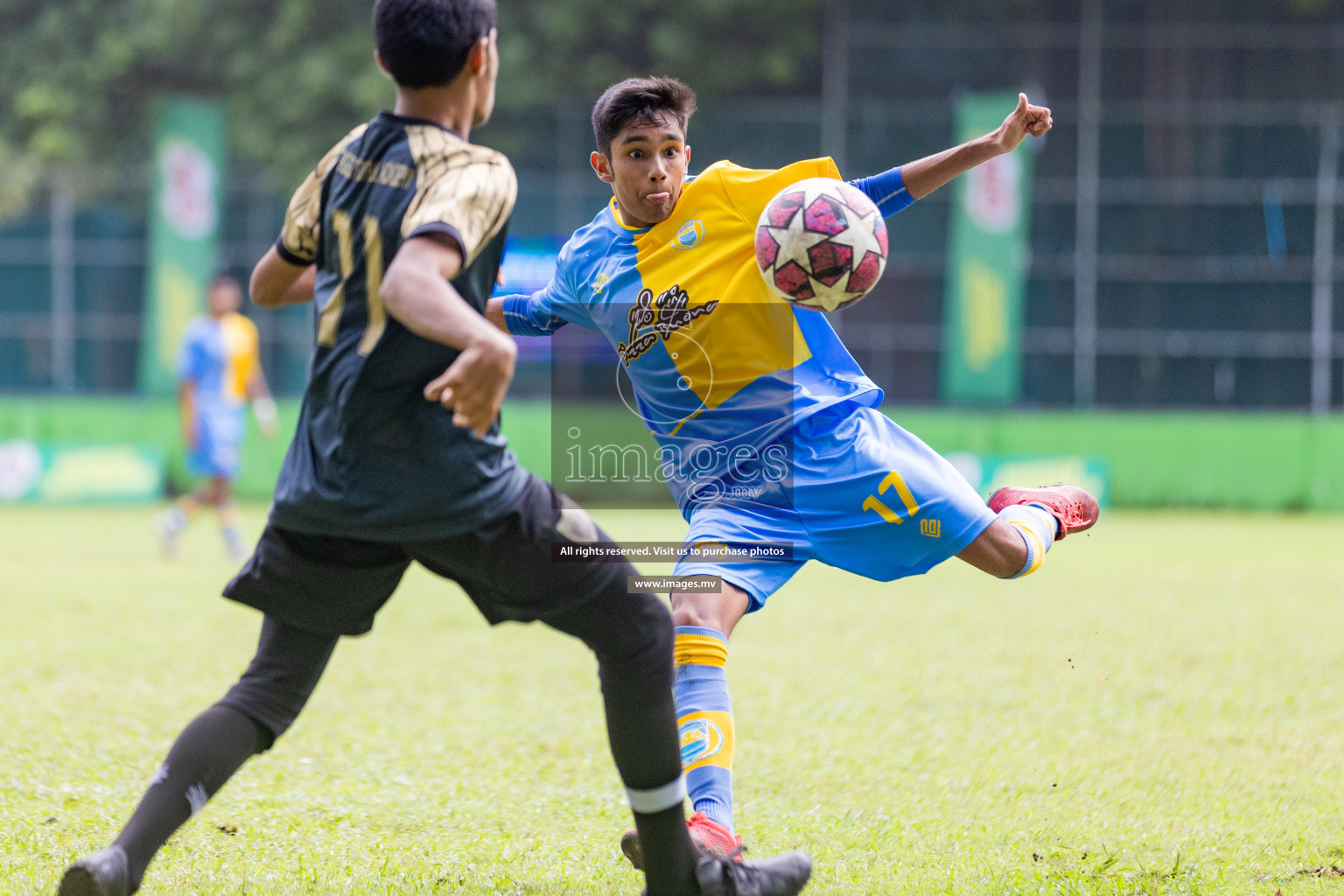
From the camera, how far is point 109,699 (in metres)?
6.17

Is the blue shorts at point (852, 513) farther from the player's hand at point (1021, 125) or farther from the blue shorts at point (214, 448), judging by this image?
the blue shorts at point (214, 448)

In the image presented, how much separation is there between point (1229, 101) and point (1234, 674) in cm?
2174

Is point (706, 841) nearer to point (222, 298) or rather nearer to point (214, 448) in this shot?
point (222, 298)

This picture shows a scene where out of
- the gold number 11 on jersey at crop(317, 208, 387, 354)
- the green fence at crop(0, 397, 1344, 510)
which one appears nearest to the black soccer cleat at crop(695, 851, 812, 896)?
the gold number 11 on jersey at crop(317, 208, 387, 354)

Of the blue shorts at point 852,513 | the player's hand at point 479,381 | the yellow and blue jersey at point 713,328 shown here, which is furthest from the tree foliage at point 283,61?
the player's hand at point 479,381

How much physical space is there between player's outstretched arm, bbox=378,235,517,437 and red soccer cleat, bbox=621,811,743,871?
1.25 meters

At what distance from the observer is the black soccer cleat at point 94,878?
287 centimetres

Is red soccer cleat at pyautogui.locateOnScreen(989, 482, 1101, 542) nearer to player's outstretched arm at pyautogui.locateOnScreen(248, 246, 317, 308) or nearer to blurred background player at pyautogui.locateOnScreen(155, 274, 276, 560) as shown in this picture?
player's outstretched arm at pyautogui.locateOnScreen(248, 246, 317, 308)

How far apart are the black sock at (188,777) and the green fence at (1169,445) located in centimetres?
1429

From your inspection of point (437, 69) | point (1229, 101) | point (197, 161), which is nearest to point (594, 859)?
point (437, 69)

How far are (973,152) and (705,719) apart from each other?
5.63 ft

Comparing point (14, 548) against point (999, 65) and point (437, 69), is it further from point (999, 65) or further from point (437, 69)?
point (999, 65)

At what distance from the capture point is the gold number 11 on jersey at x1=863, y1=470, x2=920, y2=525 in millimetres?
3994

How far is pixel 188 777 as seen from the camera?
3094mm
